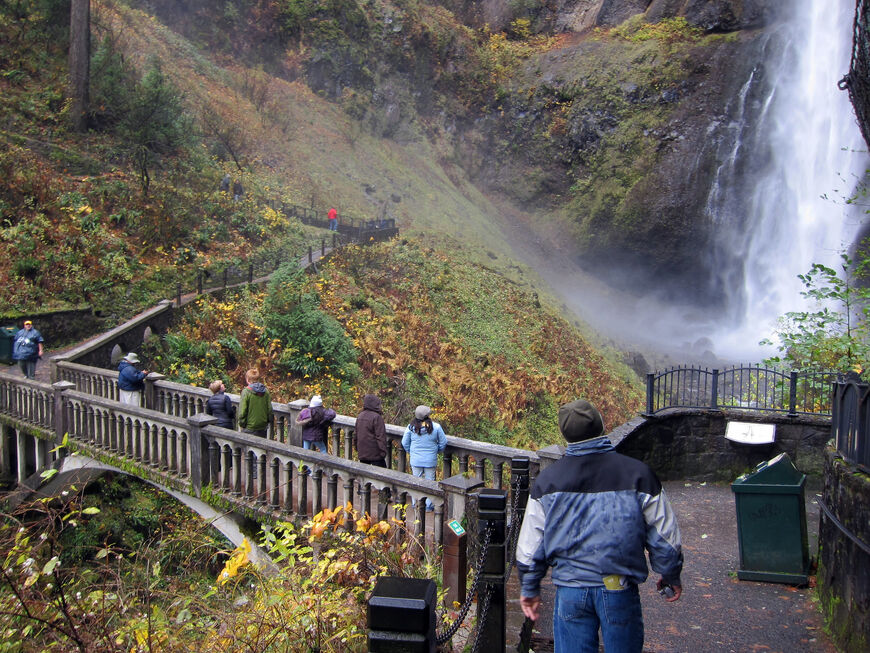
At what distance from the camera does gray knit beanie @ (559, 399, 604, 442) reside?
361 cm

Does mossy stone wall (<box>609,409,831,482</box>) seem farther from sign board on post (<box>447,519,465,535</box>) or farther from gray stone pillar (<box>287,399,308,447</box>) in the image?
sign board on post (<box>447,519,465,535</box>)

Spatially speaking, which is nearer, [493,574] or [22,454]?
[493,574]

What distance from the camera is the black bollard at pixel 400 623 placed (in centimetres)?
299

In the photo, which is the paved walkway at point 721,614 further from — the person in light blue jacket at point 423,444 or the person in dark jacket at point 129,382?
the person in dark jacket at point 129,382

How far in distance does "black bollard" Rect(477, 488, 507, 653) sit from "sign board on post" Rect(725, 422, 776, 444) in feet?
24.7

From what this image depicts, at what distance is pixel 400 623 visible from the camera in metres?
3.02

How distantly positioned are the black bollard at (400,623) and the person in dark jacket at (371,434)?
5.22m

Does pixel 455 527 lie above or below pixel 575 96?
below

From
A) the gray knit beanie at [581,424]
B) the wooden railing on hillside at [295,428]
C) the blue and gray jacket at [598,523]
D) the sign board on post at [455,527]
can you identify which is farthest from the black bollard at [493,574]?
the wooden railing on hillside at [295,428]

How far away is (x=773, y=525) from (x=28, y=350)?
13.2 meters

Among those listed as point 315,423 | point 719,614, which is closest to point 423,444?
point 315,423

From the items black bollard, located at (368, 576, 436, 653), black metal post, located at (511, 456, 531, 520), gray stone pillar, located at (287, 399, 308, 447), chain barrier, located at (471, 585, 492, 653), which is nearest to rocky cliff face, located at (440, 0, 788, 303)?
gray stone pillar, located at (287, 399, 308, 447)

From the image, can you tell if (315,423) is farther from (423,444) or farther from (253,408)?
(423,444)

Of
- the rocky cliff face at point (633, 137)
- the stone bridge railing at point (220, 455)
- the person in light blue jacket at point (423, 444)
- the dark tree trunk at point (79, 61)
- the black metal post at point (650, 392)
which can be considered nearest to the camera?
the stone bridge railing at point (220, 455)
